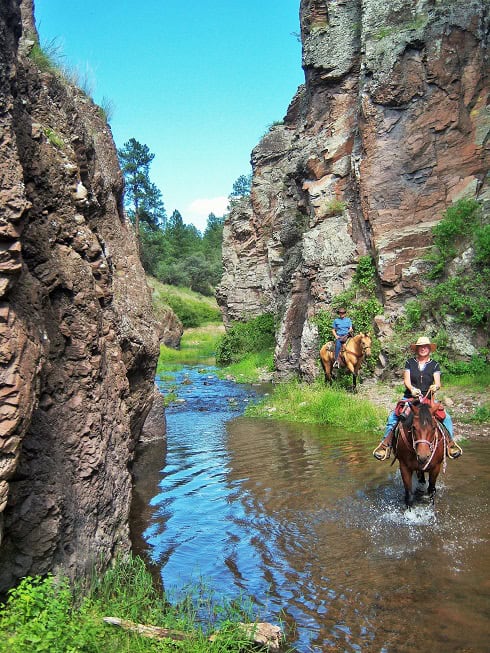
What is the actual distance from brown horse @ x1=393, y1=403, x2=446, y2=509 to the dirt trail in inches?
190

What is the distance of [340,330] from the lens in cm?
1948

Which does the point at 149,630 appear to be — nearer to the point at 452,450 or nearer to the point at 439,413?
the point at 439,413

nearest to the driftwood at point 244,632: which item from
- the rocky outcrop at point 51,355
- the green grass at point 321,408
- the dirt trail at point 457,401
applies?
the rocky outcrop at point 51,355

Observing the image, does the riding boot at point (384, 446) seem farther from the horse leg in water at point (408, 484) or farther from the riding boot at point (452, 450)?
the riding boot at point (452, 450)

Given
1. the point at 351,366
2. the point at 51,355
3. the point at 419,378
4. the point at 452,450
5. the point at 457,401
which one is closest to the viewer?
the point at 51,355

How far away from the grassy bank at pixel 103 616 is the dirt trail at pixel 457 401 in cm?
908

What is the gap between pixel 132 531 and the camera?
28.0ft

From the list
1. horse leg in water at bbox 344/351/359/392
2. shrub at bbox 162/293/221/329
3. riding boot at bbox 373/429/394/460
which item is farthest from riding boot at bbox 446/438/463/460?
shrub at bbox 162/293/221/329

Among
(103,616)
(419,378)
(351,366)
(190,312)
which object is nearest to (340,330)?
(351,366)

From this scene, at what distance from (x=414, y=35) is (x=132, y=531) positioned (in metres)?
18.6

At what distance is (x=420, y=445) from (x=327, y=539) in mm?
1778

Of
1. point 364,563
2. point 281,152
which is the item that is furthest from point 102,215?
point 281,152

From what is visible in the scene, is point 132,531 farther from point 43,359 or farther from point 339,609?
point 43,359

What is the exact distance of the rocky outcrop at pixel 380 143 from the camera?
19703mm
